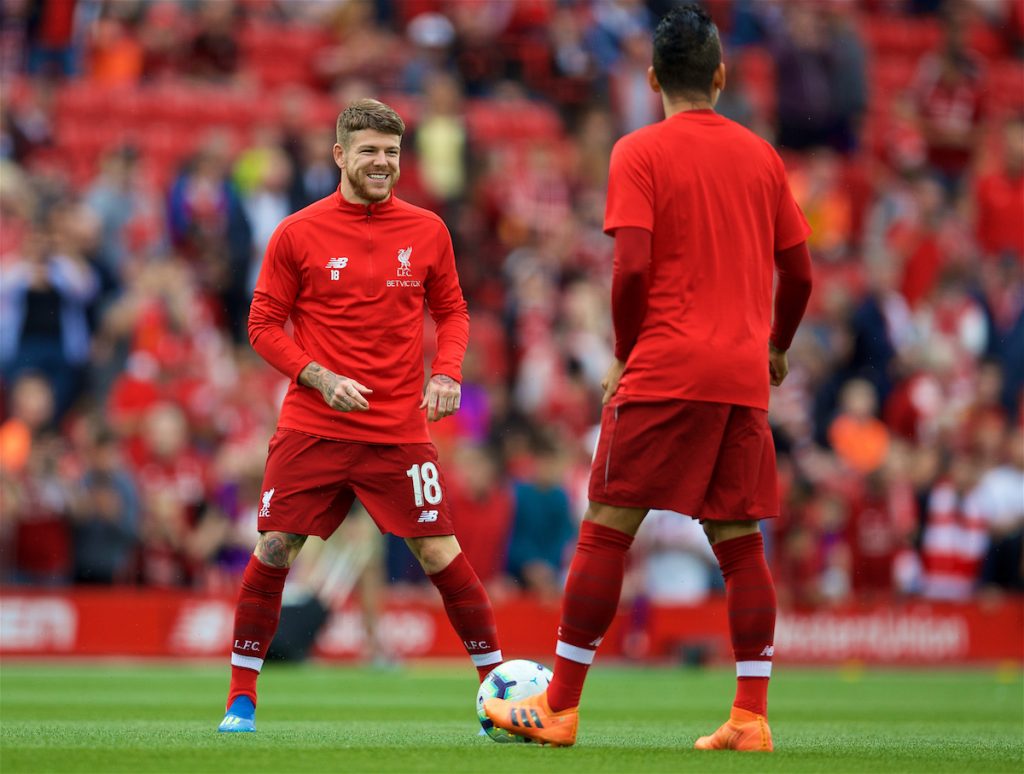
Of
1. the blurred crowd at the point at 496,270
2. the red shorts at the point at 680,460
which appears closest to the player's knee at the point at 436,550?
the red shorts at the point at 680,460

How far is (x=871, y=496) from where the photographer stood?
18.8 m

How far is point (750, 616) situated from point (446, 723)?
2523mm

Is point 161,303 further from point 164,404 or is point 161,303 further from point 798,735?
point 798,735

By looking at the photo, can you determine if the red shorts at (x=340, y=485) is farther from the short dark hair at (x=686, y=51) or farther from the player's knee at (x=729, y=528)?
the short dark hair at (x=686, y=51)

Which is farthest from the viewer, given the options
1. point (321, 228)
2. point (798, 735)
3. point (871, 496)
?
point (871, 496)

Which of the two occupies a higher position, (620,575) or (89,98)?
(89,98)

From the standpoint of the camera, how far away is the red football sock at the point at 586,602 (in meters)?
7.39

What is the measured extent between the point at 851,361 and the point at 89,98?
8.64m

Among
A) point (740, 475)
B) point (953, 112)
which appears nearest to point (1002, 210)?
point (953, 112)

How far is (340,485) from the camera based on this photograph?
8133 mm

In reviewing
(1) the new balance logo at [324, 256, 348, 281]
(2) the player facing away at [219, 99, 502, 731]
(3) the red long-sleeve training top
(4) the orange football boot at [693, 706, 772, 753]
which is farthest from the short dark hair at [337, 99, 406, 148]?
(4) the orange football boot at [693, 706, 772, 753]

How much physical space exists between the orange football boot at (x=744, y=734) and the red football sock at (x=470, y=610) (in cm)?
119

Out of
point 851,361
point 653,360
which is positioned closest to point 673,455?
point 653,360

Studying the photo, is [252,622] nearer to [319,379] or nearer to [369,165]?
[319,379]
